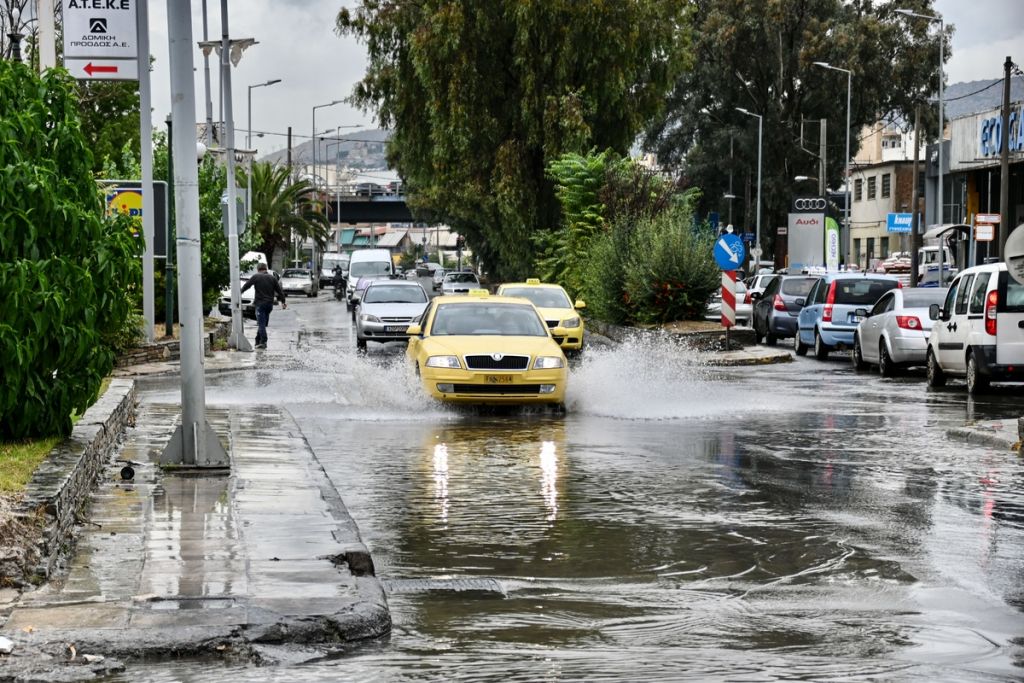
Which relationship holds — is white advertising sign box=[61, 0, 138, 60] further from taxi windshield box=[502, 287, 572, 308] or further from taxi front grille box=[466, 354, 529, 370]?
taxi windshield box=[502, 287, 572, 308]

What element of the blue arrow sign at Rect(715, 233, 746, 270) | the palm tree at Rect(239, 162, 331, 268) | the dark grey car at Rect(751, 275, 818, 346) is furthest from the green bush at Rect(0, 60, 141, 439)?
the palm tree at Rect(239, 162, 331, 268)

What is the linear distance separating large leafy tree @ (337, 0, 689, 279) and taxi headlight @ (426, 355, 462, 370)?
2993 centimetres

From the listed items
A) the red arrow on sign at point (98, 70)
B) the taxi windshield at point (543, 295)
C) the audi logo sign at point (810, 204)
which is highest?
the red arrow on sign at point (98, 70)

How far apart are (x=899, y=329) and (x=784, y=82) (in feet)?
160

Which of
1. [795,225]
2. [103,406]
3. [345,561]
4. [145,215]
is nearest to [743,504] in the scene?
[345,561]

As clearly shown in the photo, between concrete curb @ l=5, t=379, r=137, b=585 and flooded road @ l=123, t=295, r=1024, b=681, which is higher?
concrete curb @ l=5, t=379, r=137, b=585

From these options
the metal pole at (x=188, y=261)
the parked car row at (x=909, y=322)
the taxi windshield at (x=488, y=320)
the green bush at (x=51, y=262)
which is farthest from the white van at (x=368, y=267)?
the green bush at (x=51, y=262)

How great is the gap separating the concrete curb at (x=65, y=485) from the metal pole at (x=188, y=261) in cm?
68

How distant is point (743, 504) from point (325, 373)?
638 inches

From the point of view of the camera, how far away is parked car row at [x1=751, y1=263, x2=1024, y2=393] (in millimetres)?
20734

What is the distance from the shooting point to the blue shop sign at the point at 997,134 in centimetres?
5197

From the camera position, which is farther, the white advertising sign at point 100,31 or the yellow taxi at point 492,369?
the white advertising sign at point 100,31

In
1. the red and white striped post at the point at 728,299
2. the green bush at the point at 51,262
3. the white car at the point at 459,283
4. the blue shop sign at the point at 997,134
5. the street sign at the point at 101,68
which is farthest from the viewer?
the white car at the point at 459,283

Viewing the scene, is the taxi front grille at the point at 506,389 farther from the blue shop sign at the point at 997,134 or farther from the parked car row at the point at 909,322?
the blue shop sign at the point at 997,134
